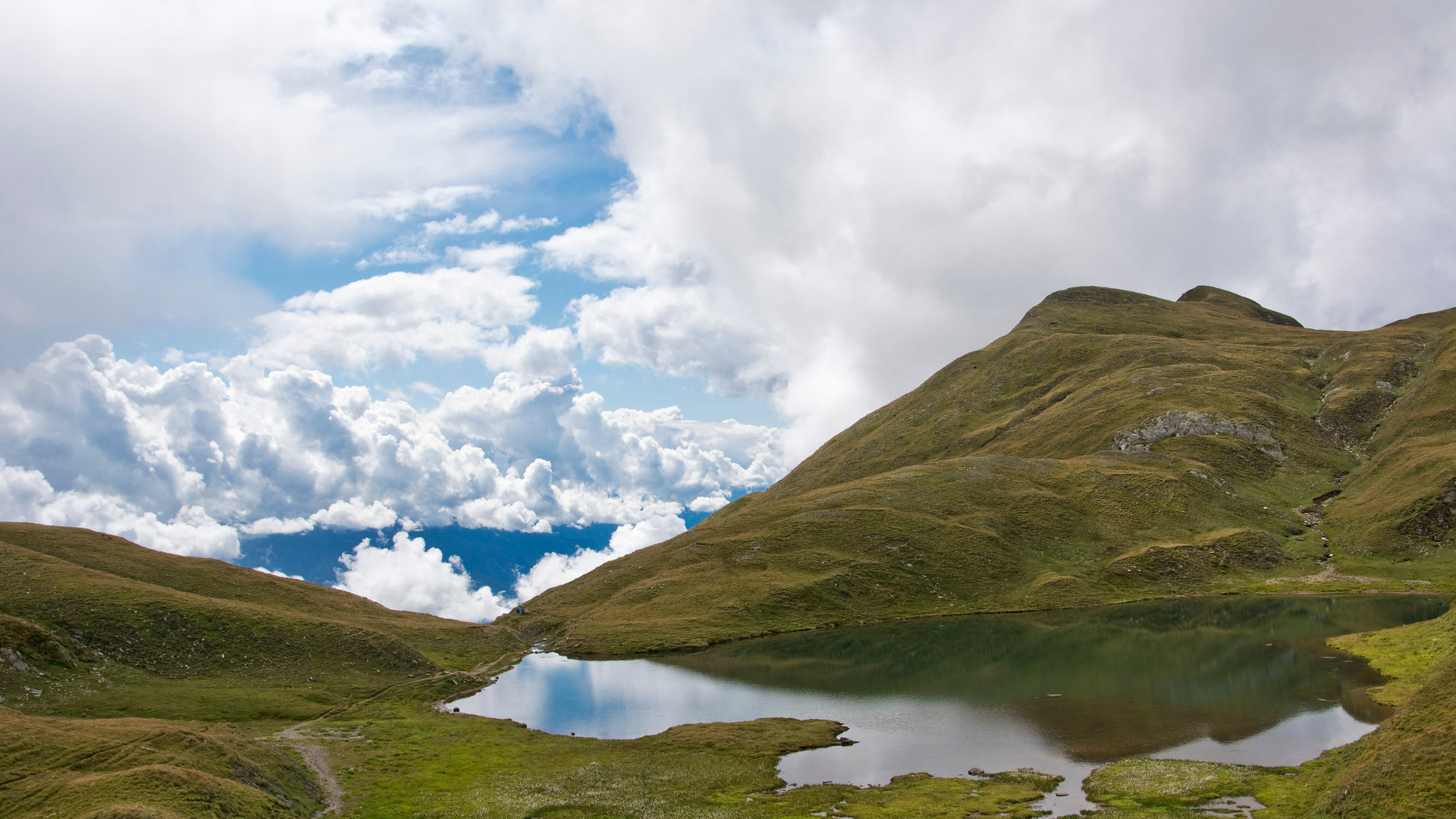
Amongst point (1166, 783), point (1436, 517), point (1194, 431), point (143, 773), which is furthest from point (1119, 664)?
point (1194, 431)

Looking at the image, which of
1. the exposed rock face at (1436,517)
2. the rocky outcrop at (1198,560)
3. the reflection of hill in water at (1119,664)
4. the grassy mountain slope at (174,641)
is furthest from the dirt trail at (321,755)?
the exposed rock face at (1436,517)

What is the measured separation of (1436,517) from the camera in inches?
4936

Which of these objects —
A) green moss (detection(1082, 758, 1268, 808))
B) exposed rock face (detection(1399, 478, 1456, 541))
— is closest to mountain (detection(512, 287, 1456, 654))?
exposed rock face (detection(1399, 478, 1456, 541))

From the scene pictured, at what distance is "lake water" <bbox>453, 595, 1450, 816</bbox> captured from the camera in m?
53.1

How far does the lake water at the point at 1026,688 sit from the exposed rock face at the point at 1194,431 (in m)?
70.5

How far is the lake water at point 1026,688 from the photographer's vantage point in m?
53.1

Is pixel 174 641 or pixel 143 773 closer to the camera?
pixel 143 773

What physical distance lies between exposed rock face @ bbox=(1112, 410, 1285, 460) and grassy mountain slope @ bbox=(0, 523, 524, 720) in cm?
15226

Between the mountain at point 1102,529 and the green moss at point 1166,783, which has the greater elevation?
the mountain at point 1102,529

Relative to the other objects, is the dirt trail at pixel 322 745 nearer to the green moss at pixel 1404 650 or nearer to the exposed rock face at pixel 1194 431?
the green moss at pixel 1404 650

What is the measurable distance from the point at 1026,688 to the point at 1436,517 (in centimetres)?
10330

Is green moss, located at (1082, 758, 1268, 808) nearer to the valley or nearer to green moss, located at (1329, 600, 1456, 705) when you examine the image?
the valley

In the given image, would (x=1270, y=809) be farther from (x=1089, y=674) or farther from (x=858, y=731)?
(x=1089, y=674)

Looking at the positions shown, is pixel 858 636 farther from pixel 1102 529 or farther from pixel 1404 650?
pixel 1102 529
